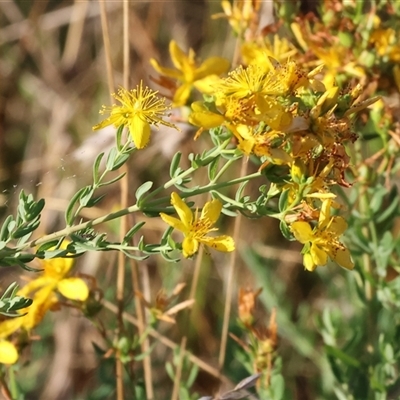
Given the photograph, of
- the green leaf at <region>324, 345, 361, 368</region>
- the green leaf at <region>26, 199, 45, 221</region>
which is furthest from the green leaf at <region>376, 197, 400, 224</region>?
the green leaf at <region>26, 199, 45, 221</region>

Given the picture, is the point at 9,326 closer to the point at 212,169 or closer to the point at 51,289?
the point at 51,289

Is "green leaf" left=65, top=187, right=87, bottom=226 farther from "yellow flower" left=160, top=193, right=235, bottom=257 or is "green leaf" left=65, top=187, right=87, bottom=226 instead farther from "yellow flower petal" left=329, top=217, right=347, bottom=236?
"yellow flower petal" left=329, top=217, right=347, bottom=236

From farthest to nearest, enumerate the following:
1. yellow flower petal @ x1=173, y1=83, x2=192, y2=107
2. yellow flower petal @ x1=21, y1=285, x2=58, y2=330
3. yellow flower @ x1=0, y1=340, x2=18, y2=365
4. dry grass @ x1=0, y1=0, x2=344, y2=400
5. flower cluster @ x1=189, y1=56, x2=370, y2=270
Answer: dry grass @ x1=0, y1=0, x2=344, y2=400 → yellow flower petal @ x1=173, y1=83, x2=192, y2=107 → yellow flower petal @ x1=21, y1=285, x2=58, y2=330 → yellow flower @ x1=0, y1=340, x2=18, y2=365 → flower cluster @ x1=189, y1=56, x2=370, y2=270

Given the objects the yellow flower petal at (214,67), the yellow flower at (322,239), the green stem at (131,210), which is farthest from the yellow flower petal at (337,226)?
the yellow flower petal at (214,67)

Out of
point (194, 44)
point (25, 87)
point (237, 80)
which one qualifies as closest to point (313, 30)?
point (237, 80)

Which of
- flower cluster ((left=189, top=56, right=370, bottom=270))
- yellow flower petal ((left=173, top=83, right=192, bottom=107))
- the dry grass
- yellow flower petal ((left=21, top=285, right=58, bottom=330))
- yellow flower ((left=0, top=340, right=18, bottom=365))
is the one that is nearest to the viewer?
flower cluster ((left=189, top=56, right=370, bottom=270))

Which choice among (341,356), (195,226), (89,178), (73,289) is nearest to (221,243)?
(195,226)
